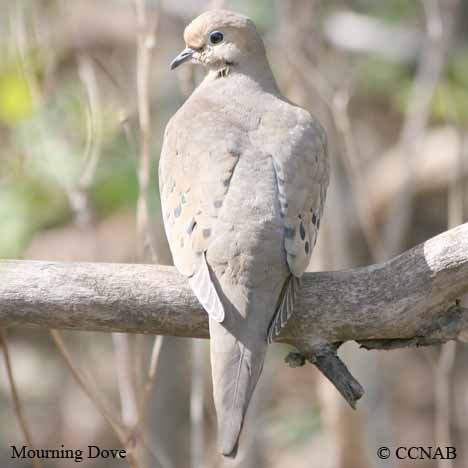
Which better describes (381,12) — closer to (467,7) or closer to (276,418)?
(467,7)

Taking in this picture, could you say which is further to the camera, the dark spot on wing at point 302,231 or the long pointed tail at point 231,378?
the dark spot on wing at point 302,231

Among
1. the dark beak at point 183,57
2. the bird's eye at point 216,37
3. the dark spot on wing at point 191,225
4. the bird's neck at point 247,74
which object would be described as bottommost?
the dark spot on wing at point 191,225

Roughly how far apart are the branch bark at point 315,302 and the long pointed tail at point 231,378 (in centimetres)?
16

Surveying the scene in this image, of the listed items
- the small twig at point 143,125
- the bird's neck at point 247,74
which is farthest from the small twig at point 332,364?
the bird's neck at point 247,74

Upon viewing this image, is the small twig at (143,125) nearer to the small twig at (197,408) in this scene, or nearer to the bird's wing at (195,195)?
the bird's wing at (195,195)

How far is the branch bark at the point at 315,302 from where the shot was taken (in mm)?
2797

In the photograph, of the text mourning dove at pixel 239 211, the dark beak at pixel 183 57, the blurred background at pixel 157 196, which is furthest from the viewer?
the blurred background at pixel 157 196

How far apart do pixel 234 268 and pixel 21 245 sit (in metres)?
1.60

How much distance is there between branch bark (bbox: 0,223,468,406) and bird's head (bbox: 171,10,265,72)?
41.9 inches

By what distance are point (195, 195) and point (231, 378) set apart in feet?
1.99

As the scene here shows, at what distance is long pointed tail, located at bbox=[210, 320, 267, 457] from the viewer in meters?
2.58

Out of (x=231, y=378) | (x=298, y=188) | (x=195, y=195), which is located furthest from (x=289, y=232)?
(x=231, y=378)

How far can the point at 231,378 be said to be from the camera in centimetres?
266

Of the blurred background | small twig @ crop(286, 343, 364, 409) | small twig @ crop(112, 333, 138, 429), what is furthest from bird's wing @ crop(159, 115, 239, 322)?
small twig @ crop(112, 333, 138, 429)
